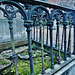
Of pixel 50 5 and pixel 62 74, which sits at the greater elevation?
pixel 50 5

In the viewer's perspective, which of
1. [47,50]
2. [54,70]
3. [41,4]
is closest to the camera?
[41,4]

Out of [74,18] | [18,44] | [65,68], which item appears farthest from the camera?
[18,44]

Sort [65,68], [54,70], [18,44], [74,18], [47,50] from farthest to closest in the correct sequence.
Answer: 1. [18,44]
2. [47,50]
3. [74,18]
4. [65,68]
5. [54,70]

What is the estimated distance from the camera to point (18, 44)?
3.85m

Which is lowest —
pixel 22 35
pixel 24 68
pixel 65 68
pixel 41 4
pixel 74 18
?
pixel 24 68

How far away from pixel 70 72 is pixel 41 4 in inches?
63.4

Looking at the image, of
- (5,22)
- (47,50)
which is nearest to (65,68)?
(47,50)

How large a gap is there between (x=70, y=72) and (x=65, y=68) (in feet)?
0.82

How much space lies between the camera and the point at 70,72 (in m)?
1.94

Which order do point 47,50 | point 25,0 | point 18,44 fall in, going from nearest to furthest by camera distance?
point 25,0, point 47,50, point 18,44

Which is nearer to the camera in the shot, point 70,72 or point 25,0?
point 25,0

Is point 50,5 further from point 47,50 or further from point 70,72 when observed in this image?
point 47,50

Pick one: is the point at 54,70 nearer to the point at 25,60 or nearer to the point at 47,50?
the point at 25,60

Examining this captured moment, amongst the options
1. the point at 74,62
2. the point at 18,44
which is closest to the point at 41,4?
the point at 74,62
